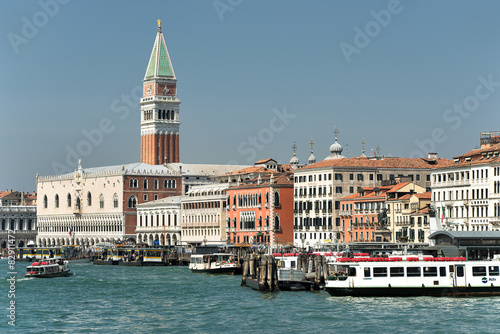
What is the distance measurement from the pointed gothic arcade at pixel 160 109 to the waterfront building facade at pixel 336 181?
54423 mm

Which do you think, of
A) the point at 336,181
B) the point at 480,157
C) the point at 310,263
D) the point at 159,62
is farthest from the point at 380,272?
the point at 159,62

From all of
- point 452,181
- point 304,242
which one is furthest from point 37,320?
point 304,242

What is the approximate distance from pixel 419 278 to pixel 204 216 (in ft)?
238

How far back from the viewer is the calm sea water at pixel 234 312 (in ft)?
148

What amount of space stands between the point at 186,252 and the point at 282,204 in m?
9.86

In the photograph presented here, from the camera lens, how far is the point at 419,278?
52.4 m

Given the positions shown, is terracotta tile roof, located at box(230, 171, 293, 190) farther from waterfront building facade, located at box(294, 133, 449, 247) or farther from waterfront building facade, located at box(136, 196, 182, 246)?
waterfront building facade, located at box(136, 196, 182, 246)

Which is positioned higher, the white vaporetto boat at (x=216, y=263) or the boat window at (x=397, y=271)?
the white vaporetto boat at (x=216, y=263)

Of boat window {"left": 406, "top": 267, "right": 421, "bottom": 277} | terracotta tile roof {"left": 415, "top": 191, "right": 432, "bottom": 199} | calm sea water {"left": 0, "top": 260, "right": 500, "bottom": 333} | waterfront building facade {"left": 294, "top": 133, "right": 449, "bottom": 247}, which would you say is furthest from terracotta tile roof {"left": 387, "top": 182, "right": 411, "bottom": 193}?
boat window {"left": 406, "top": 267, "right": 421, "bottom": 277}

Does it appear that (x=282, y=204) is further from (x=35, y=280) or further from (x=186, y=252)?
(x=35, y=280)

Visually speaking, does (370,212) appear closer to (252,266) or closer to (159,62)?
(252,266)

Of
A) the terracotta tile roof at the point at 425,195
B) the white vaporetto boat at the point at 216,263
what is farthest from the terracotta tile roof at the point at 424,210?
the white vaporetto boat at the point at 216,263

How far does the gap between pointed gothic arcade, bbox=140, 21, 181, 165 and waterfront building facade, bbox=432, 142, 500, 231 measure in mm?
76764

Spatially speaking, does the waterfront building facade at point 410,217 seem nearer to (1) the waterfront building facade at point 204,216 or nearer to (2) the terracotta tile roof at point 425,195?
(2) the terracotta tile roof at point 425,195
